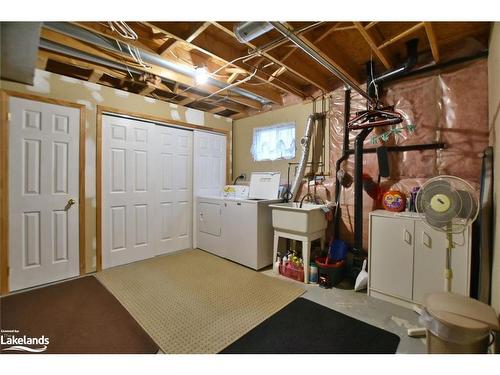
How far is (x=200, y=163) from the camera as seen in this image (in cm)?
353

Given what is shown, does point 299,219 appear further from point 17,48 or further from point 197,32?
point 17,48

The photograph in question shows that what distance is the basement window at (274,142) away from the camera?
3113mm

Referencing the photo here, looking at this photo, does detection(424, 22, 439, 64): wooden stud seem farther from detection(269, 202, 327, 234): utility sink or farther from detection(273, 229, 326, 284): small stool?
detection(273, 229, 326, 284): small stool

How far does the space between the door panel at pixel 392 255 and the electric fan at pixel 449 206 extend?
319mm

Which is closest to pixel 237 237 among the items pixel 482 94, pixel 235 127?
pixel 235 127

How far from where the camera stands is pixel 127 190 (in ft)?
9.28

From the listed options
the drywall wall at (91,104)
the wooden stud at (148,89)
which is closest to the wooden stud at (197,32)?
the wooden stud at (148,89)

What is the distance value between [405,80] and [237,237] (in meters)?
2.54

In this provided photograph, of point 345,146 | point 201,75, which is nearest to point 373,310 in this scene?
point 345,146

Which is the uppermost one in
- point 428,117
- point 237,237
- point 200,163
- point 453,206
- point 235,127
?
point 235,127

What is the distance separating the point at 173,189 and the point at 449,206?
122 inches
